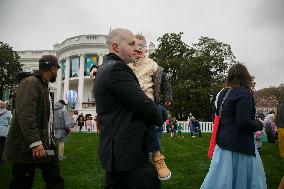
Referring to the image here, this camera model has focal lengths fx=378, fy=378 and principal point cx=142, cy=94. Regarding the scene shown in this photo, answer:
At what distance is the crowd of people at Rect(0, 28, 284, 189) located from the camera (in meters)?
2.71

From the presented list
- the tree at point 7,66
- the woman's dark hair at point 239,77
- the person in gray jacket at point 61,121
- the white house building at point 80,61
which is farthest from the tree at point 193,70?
the woman's dark hair at point 239,77

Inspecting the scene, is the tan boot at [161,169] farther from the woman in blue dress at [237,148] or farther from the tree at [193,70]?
the tree at [193,70]

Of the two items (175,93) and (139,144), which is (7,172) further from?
(175,93)

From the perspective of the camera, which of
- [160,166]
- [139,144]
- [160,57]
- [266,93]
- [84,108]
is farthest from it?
[266,93]

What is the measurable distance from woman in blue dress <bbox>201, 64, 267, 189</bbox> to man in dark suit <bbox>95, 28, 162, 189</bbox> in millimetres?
1696

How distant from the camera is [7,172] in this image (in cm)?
834

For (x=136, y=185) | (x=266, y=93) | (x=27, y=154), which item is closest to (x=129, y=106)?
(x=136, y=185)

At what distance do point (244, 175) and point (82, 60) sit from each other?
57823 mm

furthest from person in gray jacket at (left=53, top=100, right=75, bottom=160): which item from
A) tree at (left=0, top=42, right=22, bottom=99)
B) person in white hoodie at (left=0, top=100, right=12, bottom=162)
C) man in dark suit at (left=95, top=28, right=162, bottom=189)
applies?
tree at (left=0, top=42, right=22, bottom=99)

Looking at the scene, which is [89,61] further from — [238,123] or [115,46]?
[115,46]

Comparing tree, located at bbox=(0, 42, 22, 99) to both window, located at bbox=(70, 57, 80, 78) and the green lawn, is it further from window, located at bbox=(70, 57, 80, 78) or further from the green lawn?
the green lawn

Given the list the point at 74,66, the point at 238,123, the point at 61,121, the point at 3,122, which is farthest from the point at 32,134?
the point at 74,66

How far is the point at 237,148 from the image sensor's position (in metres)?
4.26

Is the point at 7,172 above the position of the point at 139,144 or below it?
below
